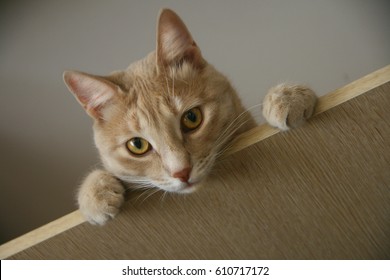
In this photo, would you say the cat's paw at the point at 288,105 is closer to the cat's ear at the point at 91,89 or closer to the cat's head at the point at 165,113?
the cat's head at the point at 165,113

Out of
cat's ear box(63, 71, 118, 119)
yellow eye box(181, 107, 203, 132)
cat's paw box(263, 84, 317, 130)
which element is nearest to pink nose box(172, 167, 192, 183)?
yellow eye box(181, 107, 203, 132)

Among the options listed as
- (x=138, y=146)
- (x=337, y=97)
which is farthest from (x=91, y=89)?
(x=337, y=97)

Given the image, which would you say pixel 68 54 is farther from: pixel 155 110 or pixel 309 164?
pixel 309 164

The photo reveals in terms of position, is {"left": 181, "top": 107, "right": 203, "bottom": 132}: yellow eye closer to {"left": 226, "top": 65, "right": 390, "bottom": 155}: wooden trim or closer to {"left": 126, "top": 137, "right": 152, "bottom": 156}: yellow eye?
{"left": 126, "top": 137, "right": 152, "bottom": 156}: yellow eye

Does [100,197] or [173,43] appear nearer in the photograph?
[100,197]

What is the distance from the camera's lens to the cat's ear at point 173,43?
3.39ft

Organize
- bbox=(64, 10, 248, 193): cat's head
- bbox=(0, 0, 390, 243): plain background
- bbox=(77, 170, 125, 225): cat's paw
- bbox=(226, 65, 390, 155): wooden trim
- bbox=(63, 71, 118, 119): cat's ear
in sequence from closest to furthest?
bbox=(226, 65, 390, 155): wooden trim, bbox=(77, 170, 125, 225): cat's paw, bbox=(64, 10, 248, 193): cat's head, bbox=(63, 71, 118, 119): cat's ear, bbox=(0, 0, 390, 243): plain background

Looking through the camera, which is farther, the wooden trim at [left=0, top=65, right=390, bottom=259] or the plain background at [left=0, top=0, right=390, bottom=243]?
the plain background at [left=0, top=0, right=390, bottom=243]

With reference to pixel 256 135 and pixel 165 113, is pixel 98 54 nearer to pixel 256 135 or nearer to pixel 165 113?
pixel 165 113

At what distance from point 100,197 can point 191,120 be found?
345mm

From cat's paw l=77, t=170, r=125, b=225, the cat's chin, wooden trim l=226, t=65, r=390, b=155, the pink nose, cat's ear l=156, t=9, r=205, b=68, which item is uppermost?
cat's ear l=156, t=9, r=205, b=68

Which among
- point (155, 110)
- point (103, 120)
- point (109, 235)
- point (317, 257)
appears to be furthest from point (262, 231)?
point (103, 120)

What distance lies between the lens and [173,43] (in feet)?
3.66

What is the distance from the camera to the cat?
94 centimetres
